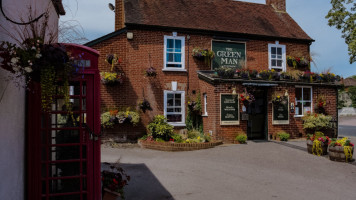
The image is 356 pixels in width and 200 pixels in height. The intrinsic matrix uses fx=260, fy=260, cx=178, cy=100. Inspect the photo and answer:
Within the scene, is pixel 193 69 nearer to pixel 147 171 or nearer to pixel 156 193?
pixel 147 171

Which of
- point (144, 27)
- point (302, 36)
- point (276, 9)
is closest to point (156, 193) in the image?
point (144, 27)

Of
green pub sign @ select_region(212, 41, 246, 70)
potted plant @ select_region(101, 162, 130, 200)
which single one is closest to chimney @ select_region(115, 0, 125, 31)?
green pub sign @ select_region(212, 41, 246, 70)

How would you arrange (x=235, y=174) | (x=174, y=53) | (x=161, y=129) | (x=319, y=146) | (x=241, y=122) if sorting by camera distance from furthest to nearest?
(x=174, y=53)
(x=241, y=122)
(x=161, y=129)
(x=319, y=146)
(x=235, y=174)

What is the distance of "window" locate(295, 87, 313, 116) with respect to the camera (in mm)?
14539

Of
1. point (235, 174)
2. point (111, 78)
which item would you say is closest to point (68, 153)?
point (235, 174)

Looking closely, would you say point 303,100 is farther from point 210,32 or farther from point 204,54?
point 210,32

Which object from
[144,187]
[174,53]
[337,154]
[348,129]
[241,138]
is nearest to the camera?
[144,187]

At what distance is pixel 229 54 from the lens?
15156 millimetres

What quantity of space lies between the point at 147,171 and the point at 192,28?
9.22m

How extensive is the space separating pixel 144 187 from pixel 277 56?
13.1 metres

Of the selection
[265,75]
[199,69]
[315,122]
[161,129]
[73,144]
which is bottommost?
[161,129]

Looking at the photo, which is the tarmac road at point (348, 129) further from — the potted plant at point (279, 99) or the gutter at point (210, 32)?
the gutter at point (210, 32)

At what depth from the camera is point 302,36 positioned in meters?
16.9

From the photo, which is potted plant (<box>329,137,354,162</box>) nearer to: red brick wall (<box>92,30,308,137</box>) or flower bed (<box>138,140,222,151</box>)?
flower bed (<box>138,140,222,151</box>)
